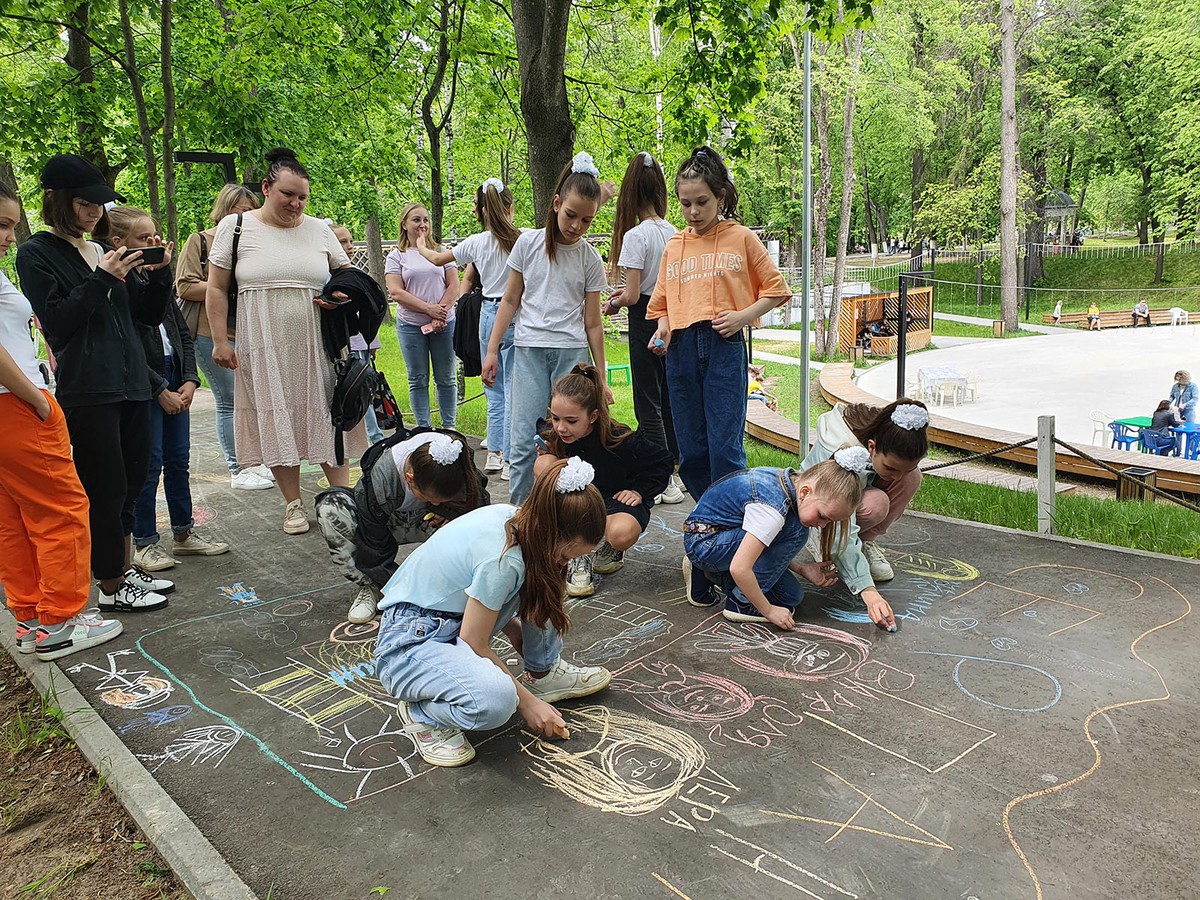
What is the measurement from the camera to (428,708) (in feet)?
8.04

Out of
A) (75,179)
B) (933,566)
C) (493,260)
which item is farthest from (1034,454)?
(75,179)

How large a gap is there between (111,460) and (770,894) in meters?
2.89

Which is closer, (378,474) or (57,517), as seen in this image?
(57,517)

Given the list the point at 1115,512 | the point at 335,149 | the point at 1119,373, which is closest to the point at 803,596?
the point at 1115,512

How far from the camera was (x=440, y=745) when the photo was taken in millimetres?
2471

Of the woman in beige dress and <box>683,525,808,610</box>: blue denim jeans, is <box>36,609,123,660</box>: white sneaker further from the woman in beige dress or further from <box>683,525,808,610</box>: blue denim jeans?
<box>683,525,808,610</box>: blue denim jeans

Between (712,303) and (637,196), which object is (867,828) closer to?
(712,303)

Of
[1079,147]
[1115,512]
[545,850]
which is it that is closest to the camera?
[545,850]

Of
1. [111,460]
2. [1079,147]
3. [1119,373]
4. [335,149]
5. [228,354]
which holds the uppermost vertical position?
[1079,147]

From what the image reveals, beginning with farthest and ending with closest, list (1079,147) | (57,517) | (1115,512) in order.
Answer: (1079,147) → (1115,512) → (57,517)

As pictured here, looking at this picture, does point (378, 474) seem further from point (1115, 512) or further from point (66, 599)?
point (1115, 512)

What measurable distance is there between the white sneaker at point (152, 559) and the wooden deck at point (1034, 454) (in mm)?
4990

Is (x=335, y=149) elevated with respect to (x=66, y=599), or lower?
elevated

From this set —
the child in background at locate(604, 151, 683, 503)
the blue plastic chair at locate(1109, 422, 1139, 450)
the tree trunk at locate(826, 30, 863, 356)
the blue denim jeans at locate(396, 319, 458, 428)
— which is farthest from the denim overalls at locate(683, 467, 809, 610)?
the tree trunk at locate(826, 30, 863, 356)
